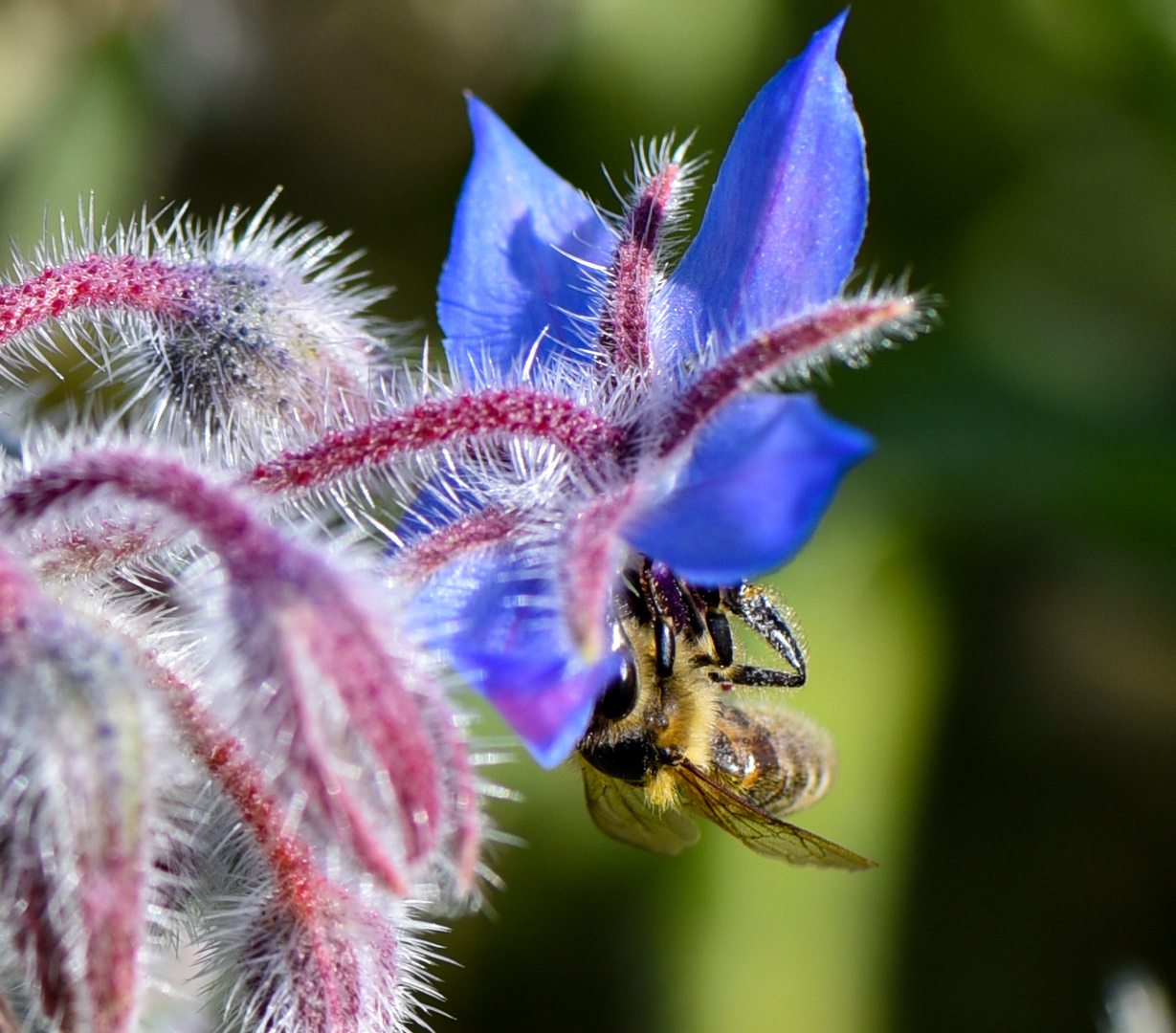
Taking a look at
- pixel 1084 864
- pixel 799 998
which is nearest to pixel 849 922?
pixel 799 998

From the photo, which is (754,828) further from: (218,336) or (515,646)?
(218,336)

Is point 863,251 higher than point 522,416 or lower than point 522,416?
higher

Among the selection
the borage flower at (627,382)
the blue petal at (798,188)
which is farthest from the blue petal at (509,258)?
the blue petal at (798,188)

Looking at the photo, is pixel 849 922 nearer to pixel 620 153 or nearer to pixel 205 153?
pixel 620 153

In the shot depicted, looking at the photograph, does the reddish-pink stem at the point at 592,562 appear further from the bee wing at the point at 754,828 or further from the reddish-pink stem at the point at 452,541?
the bee wing at the point at 754,828

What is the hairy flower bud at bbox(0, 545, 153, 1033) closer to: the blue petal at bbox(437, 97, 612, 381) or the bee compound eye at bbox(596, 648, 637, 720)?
the bee compound eye at bbox(596, 648, 637, 720)
